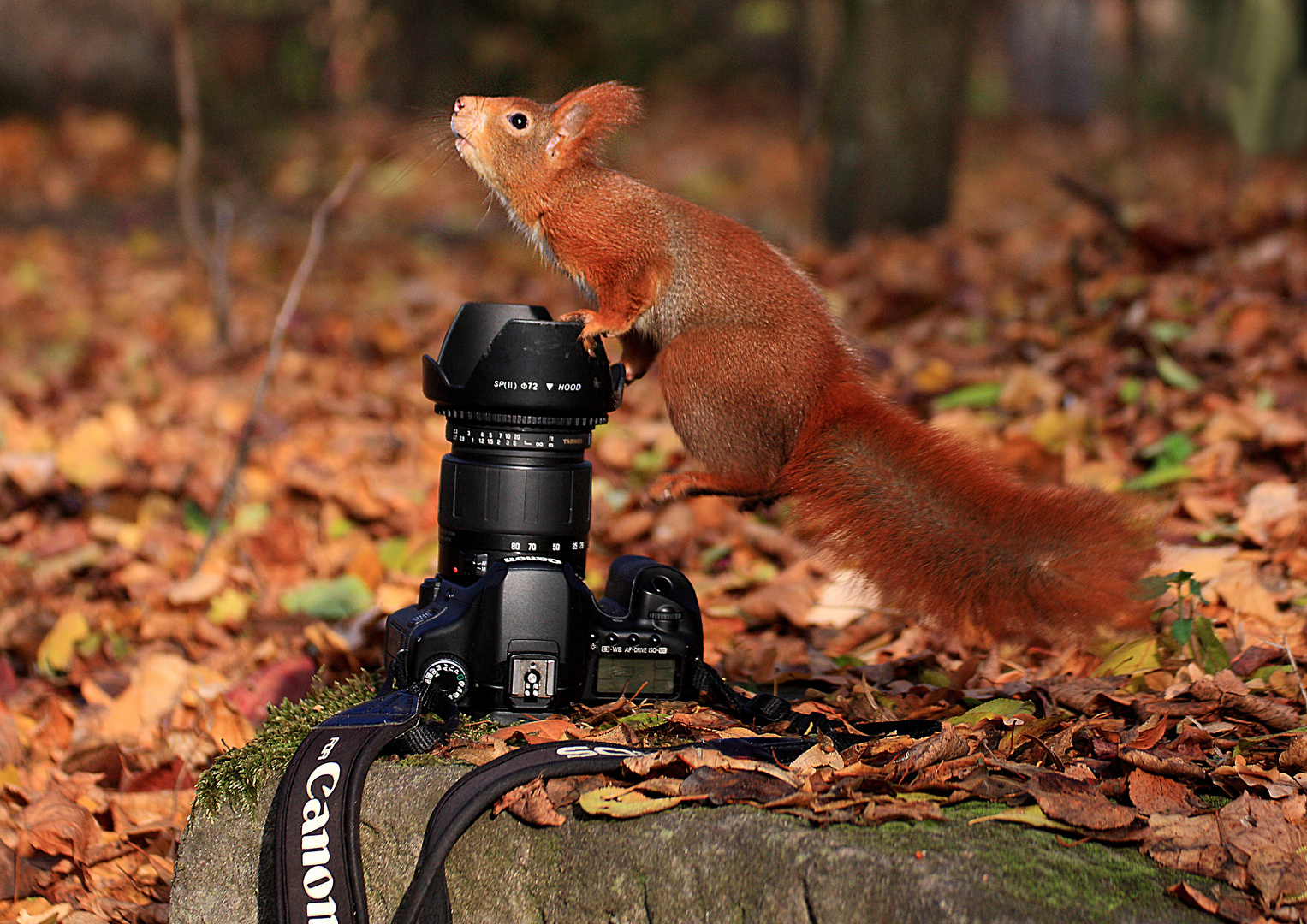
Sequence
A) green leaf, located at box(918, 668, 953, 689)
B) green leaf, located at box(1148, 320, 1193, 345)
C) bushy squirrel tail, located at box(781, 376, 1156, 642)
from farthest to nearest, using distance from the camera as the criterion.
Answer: green leaf, located at box(1148, 320, 1193, 345), green leaf, located at box(918, 668, 953, 689), bushy squirrel tail, located at box(781, 376, 1156, 642)

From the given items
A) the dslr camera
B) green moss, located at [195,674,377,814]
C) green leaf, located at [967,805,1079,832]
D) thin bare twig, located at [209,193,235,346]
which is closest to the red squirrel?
the dslr camera

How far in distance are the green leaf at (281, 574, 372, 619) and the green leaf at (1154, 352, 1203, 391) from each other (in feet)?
8.02

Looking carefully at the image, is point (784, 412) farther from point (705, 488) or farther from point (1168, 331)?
point (1168, 331)

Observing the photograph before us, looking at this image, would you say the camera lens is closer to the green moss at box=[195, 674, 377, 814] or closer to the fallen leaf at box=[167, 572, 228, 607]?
the green moss at box=[195, 674, 377, 814]

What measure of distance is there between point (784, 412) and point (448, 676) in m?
0.72

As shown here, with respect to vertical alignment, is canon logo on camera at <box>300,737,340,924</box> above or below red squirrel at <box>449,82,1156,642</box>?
below

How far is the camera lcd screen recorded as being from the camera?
218 centimetres

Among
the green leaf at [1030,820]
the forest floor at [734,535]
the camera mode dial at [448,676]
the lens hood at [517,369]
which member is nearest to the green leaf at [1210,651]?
the forest floor at [734,535]

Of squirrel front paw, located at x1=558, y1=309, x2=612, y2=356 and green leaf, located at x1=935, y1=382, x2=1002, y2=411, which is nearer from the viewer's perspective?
squirrel front paw, located at x1=558, y1=309, x2=612, y2=356

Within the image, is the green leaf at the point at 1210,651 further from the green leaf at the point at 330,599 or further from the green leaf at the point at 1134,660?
the green leaf at the point at 330,599

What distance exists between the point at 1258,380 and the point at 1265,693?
5.97 ft

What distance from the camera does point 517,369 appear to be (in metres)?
2.11

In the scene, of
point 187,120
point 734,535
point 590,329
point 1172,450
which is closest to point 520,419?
point 590,329

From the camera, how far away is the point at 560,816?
5.91 feet
